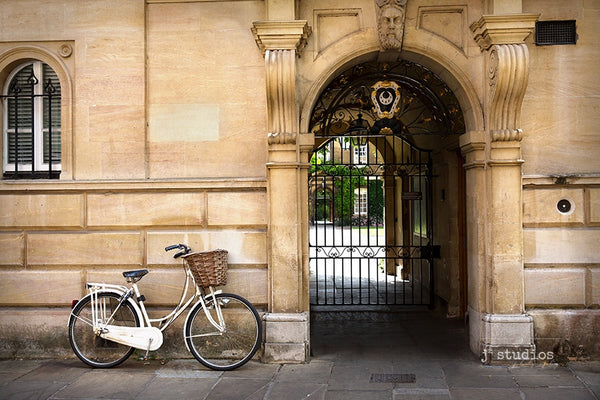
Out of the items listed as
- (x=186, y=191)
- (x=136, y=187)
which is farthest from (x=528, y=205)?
(x=136, y=187)

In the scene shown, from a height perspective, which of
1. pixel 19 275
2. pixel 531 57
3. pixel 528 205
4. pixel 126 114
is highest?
pixel 531 57

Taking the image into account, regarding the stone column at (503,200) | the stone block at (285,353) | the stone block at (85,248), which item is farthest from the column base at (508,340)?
the stone block at (85,248)

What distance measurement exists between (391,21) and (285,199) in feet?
8.16

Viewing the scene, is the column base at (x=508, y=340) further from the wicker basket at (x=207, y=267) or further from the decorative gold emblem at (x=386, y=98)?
the wicker basket at (x=207, y=267)

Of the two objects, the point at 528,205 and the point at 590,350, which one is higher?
the point at 528,205

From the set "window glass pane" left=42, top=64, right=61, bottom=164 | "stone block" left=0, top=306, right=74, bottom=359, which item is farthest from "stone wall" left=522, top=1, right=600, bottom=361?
"window glass pane" left=42, top=64, right=61, bottom=164

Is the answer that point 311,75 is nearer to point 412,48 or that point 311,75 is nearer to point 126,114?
point 412,48

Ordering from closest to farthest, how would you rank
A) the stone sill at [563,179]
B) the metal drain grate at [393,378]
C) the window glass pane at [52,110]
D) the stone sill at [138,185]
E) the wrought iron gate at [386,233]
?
the metal drain grate at [393,378], the stone sill at [563,179], the stone sill at [138,185], the window glass pane at [52,110], the wrought iron gate at [386,233]

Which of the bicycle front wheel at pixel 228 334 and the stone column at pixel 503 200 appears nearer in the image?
the stone column at pixel 503 200

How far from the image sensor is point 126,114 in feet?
22.8

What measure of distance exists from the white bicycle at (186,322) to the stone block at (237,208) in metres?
0.50

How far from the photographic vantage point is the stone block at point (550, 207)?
21.9ft

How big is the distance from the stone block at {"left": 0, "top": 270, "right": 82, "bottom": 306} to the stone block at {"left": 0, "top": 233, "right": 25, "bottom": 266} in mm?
168

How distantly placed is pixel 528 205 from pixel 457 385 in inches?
93.6
